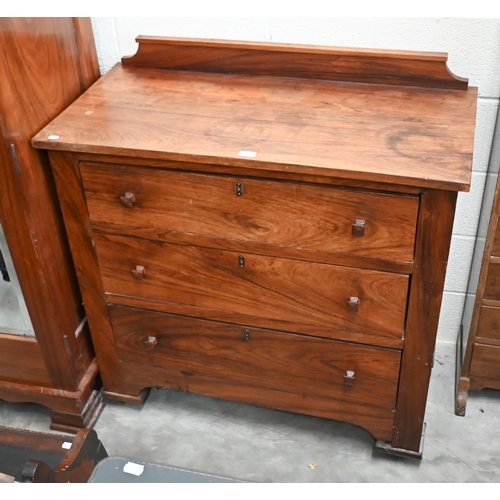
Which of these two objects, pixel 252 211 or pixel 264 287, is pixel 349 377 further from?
pixel 252 211

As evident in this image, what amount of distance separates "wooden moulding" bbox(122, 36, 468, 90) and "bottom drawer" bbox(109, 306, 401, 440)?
0.67 meters

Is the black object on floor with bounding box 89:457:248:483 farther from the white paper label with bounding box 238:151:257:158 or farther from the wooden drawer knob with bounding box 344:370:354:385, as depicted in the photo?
the wooden drawer knob with bounding box 344:370:354:385

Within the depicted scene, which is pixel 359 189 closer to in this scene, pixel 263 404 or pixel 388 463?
pixel 263 404

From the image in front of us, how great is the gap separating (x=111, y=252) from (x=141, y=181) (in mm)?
249

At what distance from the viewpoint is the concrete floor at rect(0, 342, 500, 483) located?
5.85ft

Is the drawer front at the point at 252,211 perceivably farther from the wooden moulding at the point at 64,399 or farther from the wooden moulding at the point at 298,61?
the wooden moulding at the point at 64,399

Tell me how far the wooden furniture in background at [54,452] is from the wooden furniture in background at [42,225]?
0.22 meters

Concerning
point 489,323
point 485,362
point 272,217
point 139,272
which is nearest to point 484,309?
point 489,323

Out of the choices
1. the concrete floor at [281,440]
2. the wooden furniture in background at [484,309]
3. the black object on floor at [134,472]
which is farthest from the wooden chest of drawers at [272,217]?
the black object on floor at [134,472]

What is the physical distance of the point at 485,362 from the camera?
74.6 inches

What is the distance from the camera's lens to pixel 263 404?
182 cm

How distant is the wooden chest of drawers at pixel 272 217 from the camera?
137cm

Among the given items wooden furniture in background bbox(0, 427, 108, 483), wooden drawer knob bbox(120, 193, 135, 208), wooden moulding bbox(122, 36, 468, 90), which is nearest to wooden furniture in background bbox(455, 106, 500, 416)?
wooden moulding bbox(122, 36, 468, 90)

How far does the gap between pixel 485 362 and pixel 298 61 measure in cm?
101
